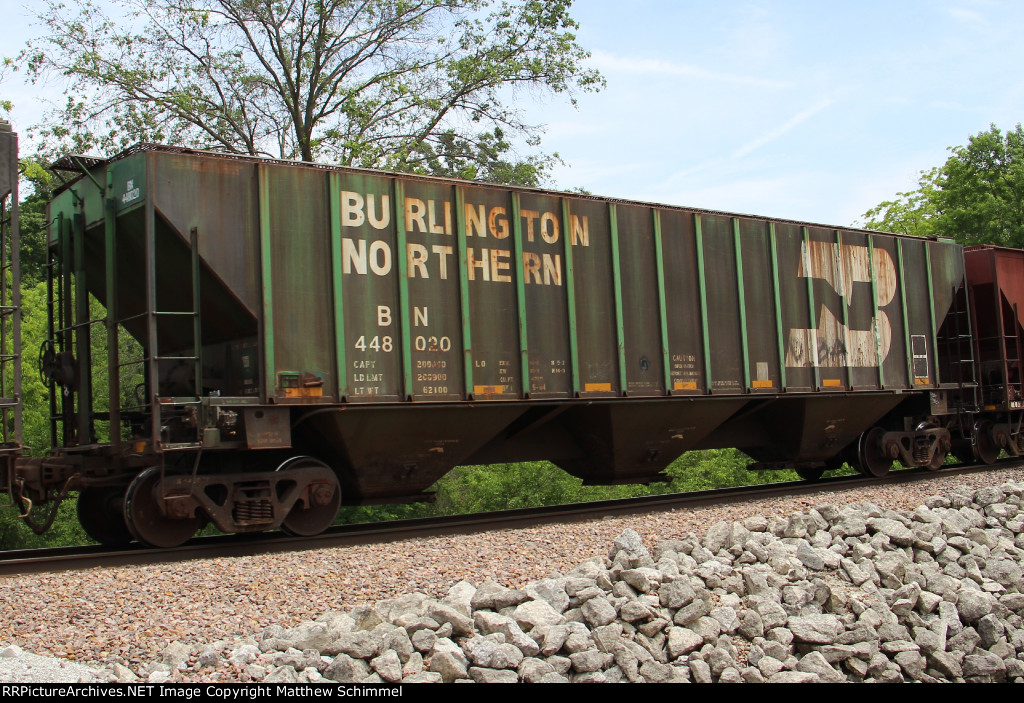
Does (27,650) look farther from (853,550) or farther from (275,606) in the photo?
(853,550)

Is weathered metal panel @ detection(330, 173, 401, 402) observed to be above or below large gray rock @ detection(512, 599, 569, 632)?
above

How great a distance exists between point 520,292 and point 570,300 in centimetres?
72

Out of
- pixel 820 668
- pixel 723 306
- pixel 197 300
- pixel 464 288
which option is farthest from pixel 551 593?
pixel 723 306

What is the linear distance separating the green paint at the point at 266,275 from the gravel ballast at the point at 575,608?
1959 millimetres

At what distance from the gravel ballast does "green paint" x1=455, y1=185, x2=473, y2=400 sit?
85.0 inches

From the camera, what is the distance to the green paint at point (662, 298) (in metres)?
11.5

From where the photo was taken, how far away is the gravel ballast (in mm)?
5273

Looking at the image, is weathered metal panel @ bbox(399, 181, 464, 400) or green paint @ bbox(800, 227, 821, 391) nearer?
weathered metal panel @ bbox(399, 181, 464, 400)

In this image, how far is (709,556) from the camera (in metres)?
7.05

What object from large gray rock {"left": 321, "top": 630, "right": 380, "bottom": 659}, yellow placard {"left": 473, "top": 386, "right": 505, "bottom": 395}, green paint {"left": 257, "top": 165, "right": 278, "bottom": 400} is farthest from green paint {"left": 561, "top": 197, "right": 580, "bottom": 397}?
large gray rock {"left": 321, "top": 630, "right": 380, "bottom": 659}

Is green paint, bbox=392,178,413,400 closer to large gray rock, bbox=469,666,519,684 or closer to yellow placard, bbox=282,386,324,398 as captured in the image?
yellow placard, bbox=282,386,324,398

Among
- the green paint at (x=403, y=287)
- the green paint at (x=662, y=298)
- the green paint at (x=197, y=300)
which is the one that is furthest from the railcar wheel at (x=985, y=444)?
the green paint at (x=197, y=300)
